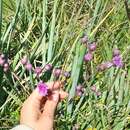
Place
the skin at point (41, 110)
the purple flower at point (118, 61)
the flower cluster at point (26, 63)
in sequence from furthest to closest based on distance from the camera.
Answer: the flower cluster at point (26, 63)
the purple flower at point (118, 61)
the skin at point (41, 110)

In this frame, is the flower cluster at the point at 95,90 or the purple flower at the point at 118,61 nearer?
the purple flower at the point at 118,61

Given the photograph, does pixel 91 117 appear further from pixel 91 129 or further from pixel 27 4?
pixel 27 4

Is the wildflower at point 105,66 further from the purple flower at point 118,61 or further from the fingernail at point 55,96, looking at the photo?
the fingernail at point 55,96

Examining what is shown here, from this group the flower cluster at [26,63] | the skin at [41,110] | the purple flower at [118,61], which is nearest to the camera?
the skin at [41,110]

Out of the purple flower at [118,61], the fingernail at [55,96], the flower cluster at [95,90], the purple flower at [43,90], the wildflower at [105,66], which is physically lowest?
the flower cluster at [95,90]

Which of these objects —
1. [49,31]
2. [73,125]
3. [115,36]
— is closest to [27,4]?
[49,31]

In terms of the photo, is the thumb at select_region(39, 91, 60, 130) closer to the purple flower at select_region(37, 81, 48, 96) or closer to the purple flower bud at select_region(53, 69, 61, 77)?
the purple flower at select_region(37, 81, 48, 96)

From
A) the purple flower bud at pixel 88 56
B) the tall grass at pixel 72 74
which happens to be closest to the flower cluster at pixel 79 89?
the tall grass at pixel 72 74

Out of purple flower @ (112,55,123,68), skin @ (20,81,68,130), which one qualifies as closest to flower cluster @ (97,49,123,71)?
purple flower @ (112,55,123,68)
